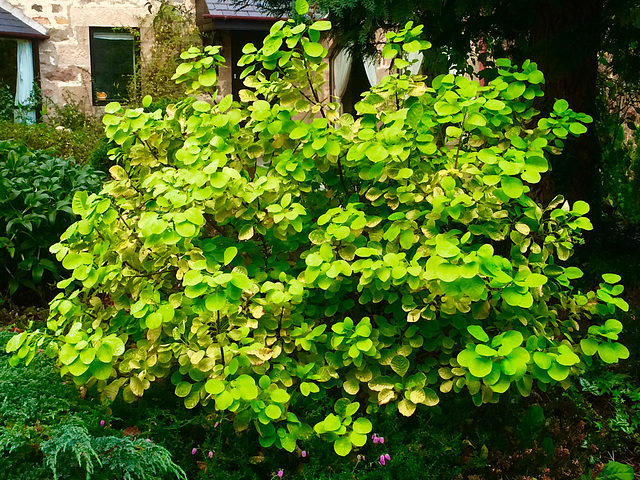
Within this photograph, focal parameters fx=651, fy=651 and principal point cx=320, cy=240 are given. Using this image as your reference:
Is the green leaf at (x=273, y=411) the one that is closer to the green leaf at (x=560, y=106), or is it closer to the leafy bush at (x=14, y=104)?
the green leaf at (x=560, y=106)

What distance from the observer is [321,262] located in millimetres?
2229

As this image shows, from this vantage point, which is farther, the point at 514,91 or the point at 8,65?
the point at 8,65

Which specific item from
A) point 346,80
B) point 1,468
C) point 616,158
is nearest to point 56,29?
point 346,80

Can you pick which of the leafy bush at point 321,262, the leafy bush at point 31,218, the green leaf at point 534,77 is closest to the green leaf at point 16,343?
the leafy bush at point 321,262

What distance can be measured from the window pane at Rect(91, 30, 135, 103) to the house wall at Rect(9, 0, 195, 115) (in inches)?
8.7

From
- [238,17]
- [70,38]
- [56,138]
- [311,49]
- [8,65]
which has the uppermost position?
[238,17]

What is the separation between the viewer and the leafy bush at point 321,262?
2186 millimetres

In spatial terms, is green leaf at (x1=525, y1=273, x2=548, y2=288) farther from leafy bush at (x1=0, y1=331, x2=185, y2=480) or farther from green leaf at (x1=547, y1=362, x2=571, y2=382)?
leafy bush at (x1=0, y1=331, x2=185, y2=480)

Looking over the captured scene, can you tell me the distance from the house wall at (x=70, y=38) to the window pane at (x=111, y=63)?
22cm

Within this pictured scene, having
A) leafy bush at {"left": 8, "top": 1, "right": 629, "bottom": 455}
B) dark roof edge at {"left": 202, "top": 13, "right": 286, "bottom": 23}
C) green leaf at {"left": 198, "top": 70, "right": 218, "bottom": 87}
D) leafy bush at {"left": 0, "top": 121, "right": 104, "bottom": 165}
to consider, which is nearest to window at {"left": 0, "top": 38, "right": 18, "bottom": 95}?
leafy bush at {"left": 0, "top": 121, "right": 104, "bottom": 165}

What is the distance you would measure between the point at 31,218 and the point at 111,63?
8.60m

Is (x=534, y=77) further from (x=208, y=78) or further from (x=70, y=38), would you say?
(x=70, y=38)

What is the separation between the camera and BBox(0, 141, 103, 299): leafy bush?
3.97 meters

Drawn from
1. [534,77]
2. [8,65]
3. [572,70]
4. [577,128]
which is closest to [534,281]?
[577,128]
